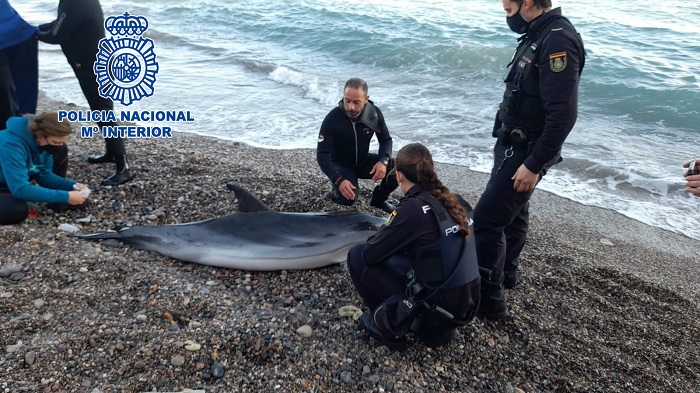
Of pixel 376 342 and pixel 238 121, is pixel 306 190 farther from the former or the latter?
pixel 238 121

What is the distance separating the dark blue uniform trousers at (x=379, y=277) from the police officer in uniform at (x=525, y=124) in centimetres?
82

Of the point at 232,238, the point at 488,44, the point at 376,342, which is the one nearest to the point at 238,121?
the point at 232,238

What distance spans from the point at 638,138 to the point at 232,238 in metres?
8.73

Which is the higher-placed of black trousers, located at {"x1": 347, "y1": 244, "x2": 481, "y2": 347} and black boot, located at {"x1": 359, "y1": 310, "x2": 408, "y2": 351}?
black trousers, located at {"x1": 347, "y1": 244, "x2": 481, "y2": 347}

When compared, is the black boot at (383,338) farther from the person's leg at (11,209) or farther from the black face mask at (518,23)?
the person's leg at (11,209)

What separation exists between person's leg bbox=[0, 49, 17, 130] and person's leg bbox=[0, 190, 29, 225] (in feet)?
3.97

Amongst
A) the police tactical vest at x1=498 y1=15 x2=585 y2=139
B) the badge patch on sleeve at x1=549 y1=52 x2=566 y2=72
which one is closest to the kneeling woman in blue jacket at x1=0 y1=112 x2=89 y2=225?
the police tactical vest at x1=498 y1=15 x2=585 y2=139

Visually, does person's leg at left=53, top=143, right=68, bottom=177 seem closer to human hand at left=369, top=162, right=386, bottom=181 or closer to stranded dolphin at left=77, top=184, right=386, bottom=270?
stranded dolphin at left=77, top=184, right=386, bottom=270

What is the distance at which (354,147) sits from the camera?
6422 millimetres

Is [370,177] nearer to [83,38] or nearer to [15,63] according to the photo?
[83,38]

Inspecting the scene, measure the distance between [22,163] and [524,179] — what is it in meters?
4.68

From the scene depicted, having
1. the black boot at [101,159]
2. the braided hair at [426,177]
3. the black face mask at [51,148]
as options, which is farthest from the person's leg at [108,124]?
the braided hair at [426,177]

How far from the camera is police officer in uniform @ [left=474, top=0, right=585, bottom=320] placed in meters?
3.92

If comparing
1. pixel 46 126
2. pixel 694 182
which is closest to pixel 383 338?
pixel 694 182
